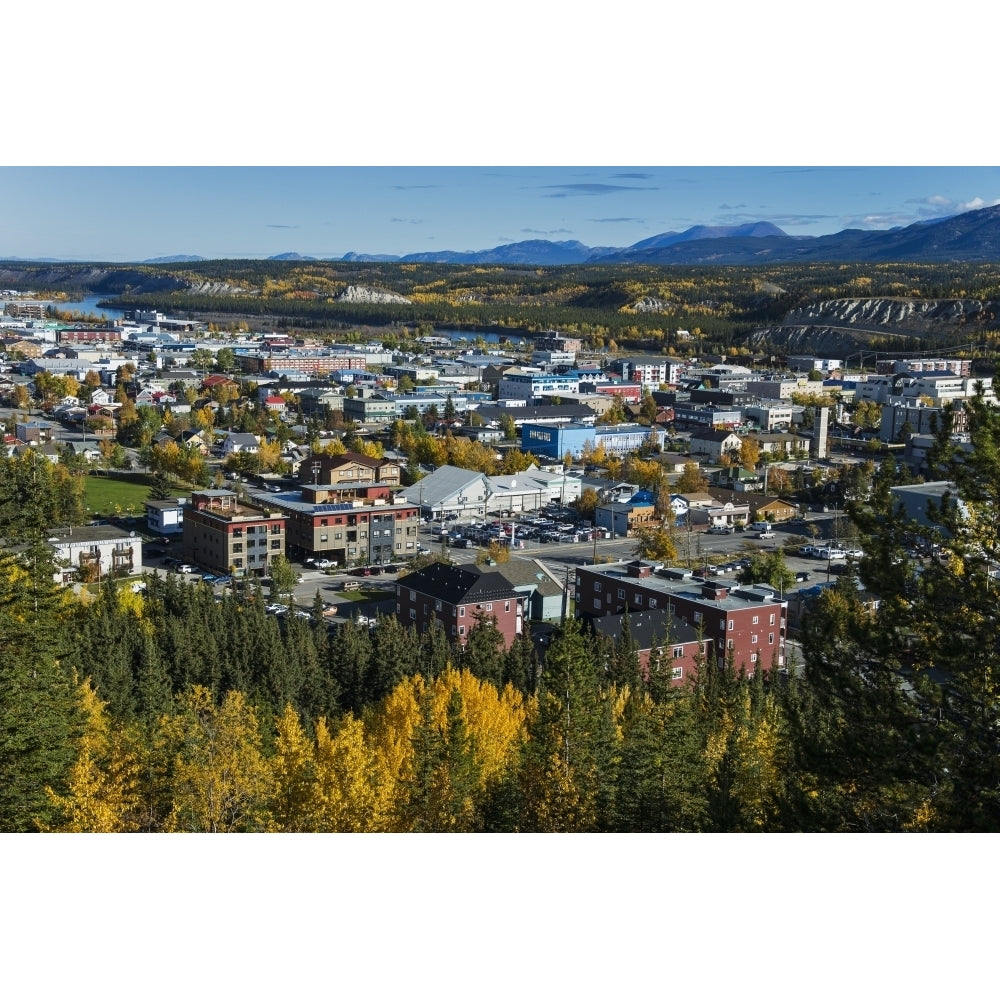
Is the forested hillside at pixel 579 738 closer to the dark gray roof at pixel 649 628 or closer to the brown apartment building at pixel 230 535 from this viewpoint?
the dark gray roof at pixel 649 628

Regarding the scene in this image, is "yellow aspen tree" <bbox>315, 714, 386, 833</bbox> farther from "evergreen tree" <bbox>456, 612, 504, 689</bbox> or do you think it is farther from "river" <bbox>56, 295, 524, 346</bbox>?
"river" <bbox>56, 295, 524, 346</bbox>

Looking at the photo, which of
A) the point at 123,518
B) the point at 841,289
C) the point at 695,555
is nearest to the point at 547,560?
the point at 695,555

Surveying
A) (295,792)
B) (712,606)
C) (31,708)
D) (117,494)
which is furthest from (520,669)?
(117,494)

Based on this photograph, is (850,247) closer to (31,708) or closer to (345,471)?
(345,471)

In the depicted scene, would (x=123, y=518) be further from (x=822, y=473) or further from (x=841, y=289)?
(x=841, y=289)

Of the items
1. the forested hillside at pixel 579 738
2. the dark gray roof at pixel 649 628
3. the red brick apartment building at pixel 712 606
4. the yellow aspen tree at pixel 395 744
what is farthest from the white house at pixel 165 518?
the yellow aspen tree at pixel 395 744
